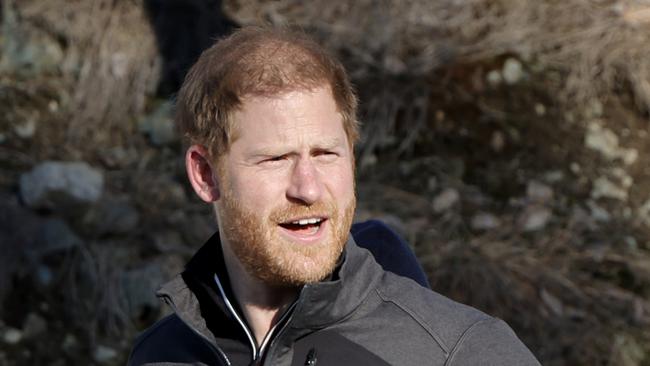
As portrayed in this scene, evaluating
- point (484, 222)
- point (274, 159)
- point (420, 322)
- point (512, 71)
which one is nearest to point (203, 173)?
point (274, 159)

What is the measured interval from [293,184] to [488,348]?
1.35 ft

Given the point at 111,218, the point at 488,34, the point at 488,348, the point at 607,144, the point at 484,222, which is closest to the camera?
the point at 488,348

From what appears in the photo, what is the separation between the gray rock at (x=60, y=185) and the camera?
5239 mm

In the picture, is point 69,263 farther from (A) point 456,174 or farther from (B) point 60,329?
(A) point 456,174

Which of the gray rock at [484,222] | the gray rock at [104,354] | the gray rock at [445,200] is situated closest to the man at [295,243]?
the gray rock at [104,354]

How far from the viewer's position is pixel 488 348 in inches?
80.3

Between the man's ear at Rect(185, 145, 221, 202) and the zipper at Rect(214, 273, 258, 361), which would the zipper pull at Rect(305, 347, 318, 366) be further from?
the man's ear at Rect(185, 145, 221, 202)

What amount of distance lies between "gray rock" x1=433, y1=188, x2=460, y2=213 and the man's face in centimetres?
309

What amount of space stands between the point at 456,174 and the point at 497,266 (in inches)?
28.1

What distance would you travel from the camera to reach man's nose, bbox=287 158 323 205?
2.04 metres

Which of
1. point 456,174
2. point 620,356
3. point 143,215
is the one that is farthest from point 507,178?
point 143,215

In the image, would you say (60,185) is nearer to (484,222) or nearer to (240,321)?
(484,222)

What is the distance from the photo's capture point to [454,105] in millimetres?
5695

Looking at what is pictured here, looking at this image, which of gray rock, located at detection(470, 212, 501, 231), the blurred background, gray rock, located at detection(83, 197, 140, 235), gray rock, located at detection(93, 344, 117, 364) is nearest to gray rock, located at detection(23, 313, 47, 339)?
the blurred background
